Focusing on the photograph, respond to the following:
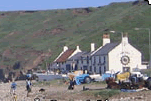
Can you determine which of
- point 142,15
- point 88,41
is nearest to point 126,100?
point 88,41

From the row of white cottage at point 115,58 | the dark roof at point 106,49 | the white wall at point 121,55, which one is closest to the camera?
the white wall at point 121,55

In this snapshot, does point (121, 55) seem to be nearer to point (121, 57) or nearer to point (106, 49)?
point (121, 57)

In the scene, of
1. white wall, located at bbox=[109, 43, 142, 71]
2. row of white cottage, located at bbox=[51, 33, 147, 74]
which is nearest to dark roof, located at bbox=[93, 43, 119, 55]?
row of white cottage, located at bbox=[51, 33, 147, 74]

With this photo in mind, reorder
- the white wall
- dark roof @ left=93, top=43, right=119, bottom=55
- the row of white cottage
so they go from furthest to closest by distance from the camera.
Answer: dark roof @ left=93, top=43, right=119, bottom=55 → the row of white cottage → the white wall

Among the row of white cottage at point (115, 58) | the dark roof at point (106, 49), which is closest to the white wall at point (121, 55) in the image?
the row of white cottage at point (115, 58)

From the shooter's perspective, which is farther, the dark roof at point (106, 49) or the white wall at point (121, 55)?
the dark roof at point (106, 49)

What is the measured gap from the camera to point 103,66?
84.3m

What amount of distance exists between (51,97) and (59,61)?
57.1 metres

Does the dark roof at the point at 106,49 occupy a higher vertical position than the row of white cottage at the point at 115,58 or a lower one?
higher

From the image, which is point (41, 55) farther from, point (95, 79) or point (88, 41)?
point (95, 79)

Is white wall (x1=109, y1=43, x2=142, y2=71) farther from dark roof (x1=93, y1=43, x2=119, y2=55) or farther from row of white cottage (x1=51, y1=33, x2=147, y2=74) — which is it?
dark roof (x1=93, y1=43, x2=119, y2=55)

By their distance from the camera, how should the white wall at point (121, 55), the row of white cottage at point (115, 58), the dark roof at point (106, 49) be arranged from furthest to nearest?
1. the dark roof at point (106, 49)
2. the row of white cottage at point (115, 58)
3. the white wall at point (121, 55)

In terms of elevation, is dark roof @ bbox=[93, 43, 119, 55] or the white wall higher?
dark roof @ bbox=[93, 43, 119, 55]

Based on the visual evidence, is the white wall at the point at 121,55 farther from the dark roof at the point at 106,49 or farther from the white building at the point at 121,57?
the dark roof at the point at 106,49
